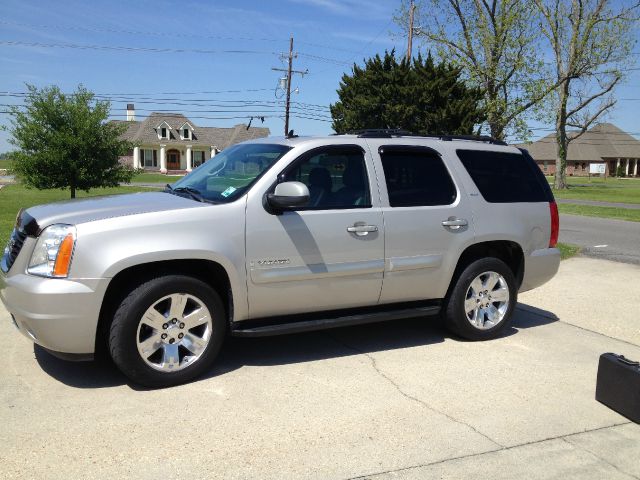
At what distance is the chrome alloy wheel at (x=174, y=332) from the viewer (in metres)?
4.23

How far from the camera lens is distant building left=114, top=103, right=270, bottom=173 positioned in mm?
70938

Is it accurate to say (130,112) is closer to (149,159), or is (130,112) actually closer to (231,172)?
(149,159)

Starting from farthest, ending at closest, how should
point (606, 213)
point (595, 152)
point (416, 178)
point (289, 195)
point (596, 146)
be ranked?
point (596, 146) → point (595, 152) → point (606, 213) → point (416, 178) → point (289, 195)

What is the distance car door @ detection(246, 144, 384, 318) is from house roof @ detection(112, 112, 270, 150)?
214ft

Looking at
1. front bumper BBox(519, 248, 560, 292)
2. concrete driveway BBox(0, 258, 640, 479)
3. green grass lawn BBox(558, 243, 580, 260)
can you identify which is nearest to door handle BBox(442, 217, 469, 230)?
front bumper BBox(519, 248, 560, 292)

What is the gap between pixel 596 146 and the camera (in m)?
99.2

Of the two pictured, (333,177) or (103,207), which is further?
(333,177)

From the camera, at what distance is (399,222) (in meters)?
5.11

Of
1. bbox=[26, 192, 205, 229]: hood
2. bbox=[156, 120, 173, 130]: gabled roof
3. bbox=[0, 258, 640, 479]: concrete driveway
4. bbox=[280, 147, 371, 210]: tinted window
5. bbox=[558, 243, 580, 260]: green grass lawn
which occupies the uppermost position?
bbox=[156, 120, 173, 130]: gabled roof

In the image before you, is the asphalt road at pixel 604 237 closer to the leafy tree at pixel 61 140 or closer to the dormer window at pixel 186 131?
the leafy tree at pixel 61 140

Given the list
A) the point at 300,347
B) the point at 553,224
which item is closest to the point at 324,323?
the point at 300,347

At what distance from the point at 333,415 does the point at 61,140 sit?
594 inches

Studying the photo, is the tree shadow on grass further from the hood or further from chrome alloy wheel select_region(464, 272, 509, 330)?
the hood

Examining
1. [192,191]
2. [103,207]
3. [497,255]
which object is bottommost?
[497,255]
